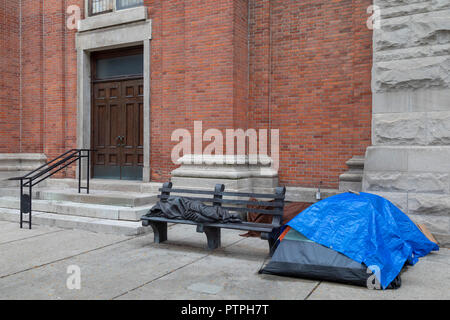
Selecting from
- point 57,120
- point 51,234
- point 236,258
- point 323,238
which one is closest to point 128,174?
point 57,120

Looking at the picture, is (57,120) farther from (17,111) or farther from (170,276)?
(170,276)

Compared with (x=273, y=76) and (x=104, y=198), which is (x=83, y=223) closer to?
(x=104, y=198)

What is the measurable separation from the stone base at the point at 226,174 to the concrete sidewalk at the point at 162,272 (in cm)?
156

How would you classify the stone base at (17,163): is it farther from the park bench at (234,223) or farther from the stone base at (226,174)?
→ the park bench at (234,223)

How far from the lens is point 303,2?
8078 mm

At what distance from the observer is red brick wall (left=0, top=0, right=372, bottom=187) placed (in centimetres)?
770

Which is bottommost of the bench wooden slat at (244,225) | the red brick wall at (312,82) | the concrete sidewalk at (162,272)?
the concrete sidewalk at (162,272)

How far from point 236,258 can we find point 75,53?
7.55 meters

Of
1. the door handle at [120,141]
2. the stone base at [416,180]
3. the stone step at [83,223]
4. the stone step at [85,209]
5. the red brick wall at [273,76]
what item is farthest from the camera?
the door handle at [120,141]

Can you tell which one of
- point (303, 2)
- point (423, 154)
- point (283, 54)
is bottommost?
point (423, 154)

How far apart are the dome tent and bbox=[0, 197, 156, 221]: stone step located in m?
3.25

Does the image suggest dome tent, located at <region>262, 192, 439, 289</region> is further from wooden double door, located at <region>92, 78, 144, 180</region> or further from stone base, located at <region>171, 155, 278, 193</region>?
wooden double door, located at <region>92, 78, 144, 180</region>

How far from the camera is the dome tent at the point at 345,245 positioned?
4270 millimetres

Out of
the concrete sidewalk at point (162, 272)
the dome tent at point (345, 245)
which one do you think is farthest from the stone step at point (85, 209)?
the dome tent at point (345, 245)
